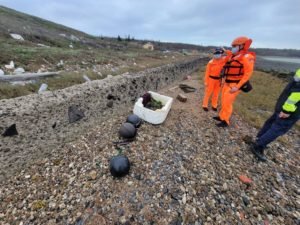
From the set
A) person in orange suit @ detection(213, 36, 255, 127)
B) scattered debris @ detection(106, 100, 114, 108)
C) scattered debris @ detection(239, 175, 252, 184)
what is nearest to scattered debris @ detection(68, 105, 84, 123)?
scattered debris @ detection(106, 100, 114, 108)

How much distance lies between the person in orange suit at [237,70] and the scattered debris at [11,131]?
14.5 ft

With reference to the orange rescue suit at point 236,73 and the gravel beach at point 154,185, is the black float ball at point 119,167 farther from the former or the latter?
the orange rescue suit at point 236,73

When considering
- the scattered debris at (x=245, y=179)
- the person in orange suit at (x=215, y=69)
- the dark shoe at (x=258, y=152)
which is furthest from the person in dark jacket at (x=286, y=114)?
the person in orange suit at (x=215, y=69)

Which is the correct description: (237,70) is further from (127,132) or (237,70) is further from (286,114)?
(127,132)

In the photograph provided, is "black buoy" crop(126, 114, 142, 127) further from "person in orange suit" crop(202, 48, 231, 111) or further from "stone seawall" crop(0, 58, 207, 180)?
"person in orange suit" crop(202, 48, 231, 111)

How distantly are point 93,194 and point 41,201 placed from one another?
2.48ft

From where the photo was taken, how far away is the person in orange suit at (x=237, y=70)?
414cm

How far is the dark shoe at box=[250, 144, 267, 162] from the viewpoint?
3994 millimetres

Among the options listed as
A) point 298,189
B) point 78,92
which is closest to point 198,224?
point 298,189

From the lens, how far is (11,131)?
2.53 m

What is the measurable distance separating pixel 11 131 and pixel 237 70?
4.78 meters

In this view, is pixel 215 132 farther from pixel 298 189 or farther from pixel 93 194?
pixel 93 194

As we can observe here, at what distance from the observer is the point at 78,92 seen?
350 cm

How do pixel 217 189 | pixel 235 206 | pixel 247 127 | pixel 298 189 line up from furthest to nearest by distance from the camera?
pixel 247 127
pixel 298 189
pixel 217 189
pixel 235 206
